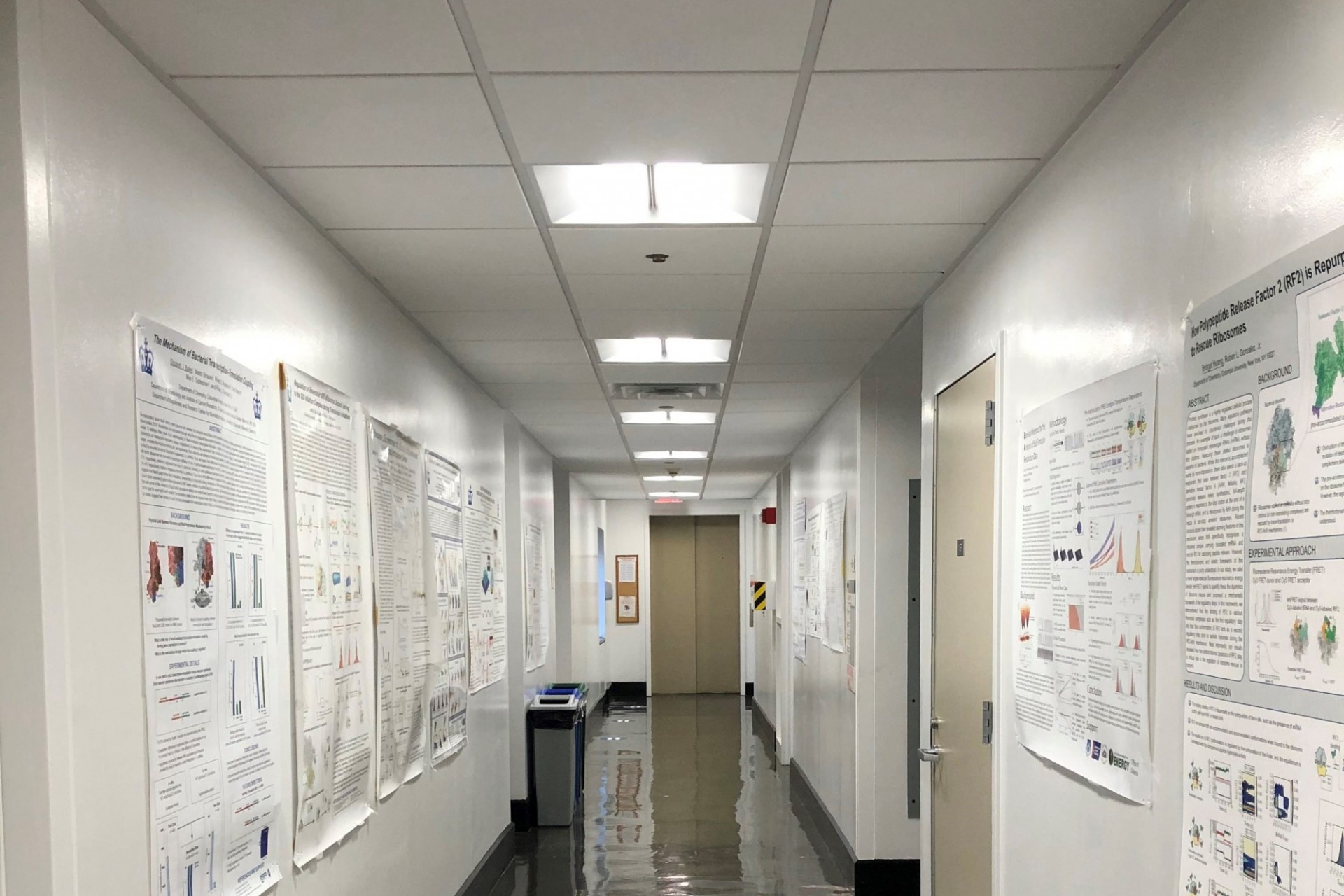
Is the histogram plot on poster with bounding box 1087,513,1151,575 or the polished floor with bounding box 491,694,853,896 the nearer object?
the histogram plot on poster with bounding box 1087,513,1151,575

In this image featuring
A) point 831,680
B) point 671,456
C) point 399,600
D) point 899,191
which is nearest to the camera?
point 899,191

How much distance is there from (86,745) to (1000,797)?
253cm

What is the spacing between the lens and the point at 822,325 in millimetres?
4984

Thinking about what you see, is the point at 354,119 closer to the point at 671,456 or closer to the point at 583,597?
the point at 671,456

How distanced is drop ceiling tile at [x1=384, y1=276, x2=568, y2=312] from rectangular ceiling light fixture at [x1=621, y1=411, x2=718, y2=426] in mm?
2971

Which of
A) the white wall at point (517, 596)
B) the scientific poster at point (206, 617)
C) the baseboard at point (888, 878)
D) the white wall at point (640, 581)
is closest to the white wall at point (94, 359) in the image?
the scientific poster at point (206, 617)

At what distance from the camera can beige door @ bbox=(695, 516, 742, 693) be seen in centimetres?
1719

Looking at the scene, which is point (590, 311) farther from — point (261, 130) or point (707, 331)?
point (261, 130)

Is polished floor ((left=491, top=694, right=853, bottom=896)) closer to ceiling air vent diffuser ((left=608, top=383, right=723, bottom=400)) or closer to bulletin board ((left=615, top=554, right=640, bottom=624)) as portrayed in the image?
ceiling air vent diffuser ((left=608, top=383, right=723, bottom=400))

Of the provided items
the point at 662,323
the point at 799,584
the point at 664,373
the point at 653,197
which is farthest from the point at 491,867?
the point at 653,197

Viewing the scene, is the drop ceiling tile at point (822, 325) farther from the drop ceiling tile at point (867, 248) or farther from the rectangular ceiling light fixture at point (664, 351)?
the drop ceiling tile at point (867, 248)

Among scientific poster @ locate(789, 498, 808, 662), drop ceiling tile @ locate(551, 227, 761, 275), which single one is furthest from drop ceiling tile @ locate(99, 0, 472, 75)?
scientific poster @ locate(789, 498, 808, 662)

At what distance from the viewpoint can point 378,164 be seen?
2.95m

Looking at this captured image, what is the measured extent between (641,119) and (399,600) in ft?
7.91
